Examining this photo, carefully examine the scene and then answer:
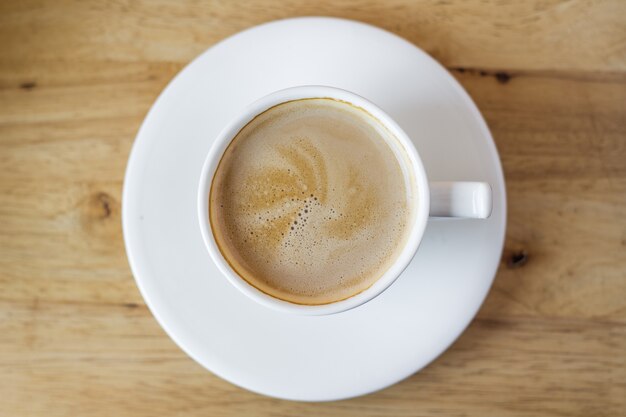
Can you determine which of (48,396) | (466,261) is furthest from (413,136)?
(48,396)

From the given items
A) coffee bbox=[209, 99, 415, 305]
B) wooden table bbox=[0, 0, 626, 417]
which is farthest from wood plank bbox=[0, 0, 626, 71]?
coffee bbox=[209, 99, 415, 305]

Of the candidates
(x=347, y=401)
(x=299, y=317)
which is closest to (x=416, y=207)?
(x=299, y=317)

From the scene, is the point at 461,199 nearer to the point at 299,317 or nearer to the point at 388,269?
the point at 388,269

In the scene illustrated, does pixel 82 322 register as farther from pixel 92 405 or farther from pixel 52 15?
pixel 52 15

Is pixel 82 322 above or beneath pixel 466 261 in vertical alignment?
beneath

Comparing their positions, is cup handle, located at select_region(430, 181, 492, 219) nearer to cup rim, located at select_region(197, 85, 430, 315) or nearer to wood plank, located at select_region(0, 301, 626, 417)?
cup rim, located at select_region(197, 85, 430, 315)

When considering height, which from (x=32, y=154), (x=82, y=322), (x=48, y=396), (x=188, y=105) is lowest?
(x=48, y=396)
